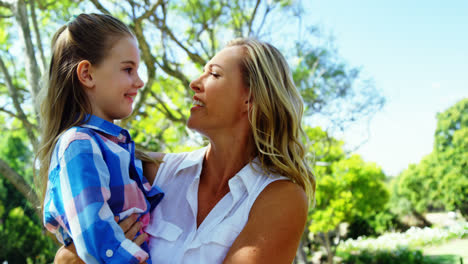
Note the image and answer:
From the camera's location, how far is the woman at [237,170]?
1578 millimetres

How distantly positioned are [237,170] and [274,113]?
33cm

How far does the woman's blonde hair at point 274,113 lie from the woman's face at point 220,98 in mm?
48

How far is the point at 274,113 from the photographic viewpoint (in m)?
1.87

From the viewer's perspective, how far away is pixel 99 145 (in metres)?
1.42

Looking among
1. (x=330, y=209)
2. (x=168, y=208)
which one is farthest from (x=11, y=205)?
(x=168, y=208)

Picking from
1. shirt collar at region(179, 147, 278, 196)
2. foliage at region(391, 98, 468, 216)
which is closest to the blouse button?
shirt collar at region(179, 147, 278, 196)

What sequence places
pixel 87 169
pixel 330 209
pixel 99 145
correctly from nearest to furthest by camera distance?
pixel 87 169 < pixel 99 145 < pixel 330 209

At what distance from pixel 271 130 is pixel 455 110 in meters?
29.8

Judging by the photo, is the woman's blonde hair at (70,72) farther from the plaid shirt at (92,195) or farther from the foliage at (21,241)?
the foliage at (21,241)

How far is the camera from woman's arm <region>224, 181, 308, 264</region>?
1476 millimetres

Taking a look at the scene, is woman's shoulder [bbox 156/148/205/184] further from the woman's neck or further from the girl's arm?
the girl's arm

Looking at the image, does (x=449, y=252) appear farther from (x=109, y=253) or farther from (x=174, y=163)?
(x=109, y=253)

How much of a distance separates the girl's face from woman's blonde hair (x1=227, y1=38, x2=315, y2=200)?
0.56 meters

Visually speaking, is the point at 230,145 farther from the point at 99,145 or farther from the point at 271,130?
the point at 99,145
